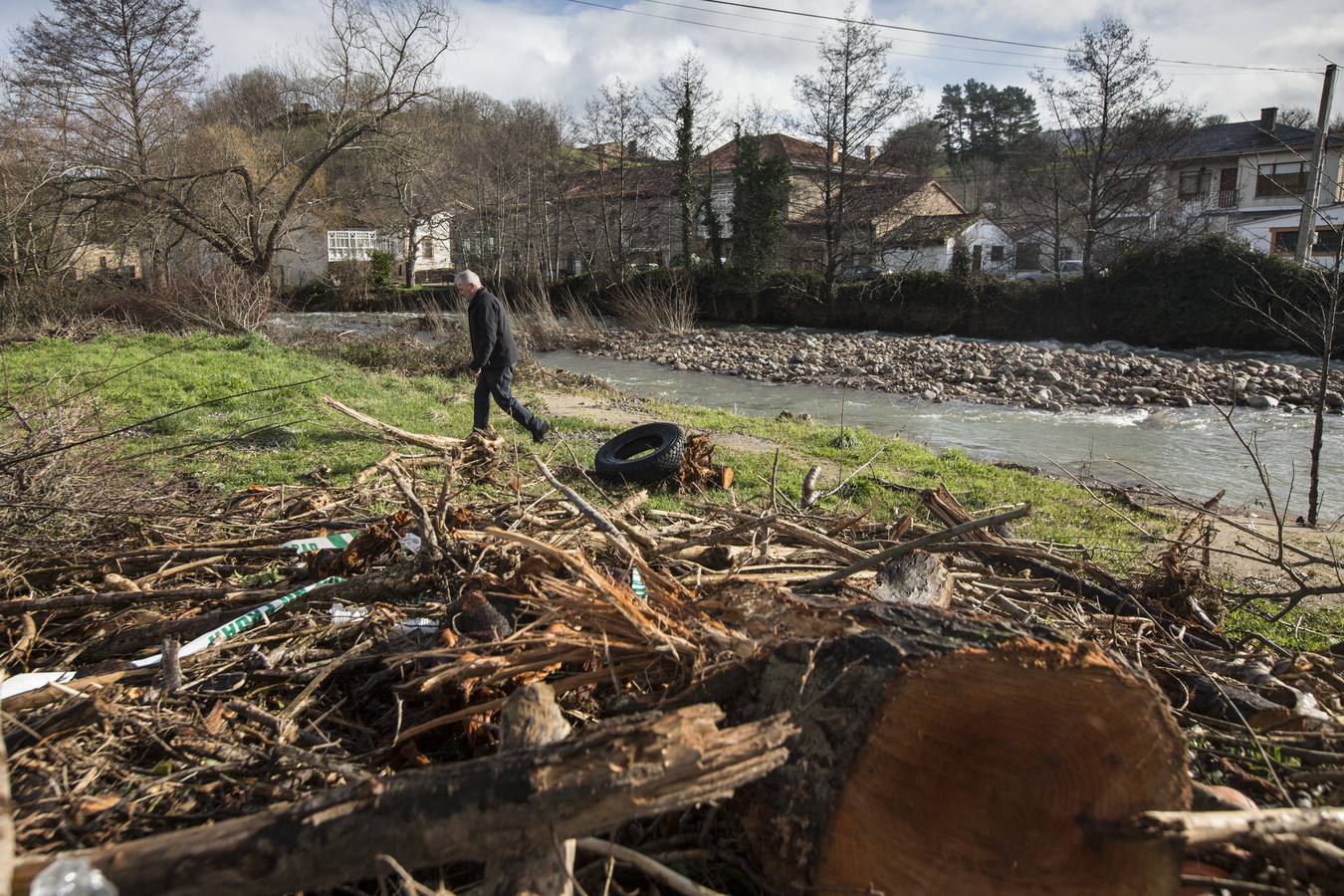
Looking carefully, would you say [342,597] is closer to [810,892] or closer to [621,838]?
[621,838]

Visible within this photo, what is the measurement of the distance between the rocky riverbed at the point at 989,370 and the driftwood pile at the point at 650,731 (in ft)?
49.6

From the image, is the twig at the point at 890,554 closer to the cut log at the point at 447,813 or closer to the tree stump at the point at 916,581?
the tree stump at the point at 916,581

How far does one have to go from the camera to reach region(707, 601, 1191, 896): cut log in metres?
1.74

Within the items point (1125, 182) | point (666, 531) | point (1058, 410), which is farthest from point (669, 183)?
point (666, 531)

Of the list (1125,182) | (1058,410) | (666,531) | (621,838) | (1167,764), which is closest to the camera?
(1167,764)

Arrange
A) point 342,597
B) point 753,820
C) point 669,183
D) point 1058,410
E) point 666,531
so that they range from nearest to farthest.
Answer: point 753,820 < point 342,597 < point 666,531 < point 1058,410 < point 669,183

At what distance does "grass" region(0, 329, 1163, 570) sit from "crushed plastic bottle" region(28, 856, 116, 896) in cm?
338

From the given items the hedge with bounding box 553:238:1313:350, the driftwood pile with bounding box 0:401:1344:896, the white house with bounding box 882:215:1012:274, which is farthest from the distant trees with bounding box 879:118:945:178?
the driftwood pile with bounding box 0:401:1344:896

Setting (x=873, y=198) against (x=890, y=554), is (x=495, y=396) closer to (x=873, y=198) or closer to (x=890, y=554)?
(x=890, y=554)

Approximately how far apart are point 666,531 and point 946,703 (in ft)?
8.11

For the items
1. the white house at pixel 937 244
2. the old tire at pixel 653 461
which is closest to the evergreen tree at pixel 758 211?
the white house at pixel 937 244

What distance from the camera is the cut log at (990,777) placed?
5.72 ft

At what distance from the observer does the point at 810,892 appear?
1.81 m

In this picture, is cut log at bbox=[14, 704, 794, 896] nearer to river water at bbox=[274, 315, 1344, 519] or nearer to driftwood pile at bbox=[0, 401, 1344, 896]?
driftwood pile at bbox=[0, 401, 1344, 896]
